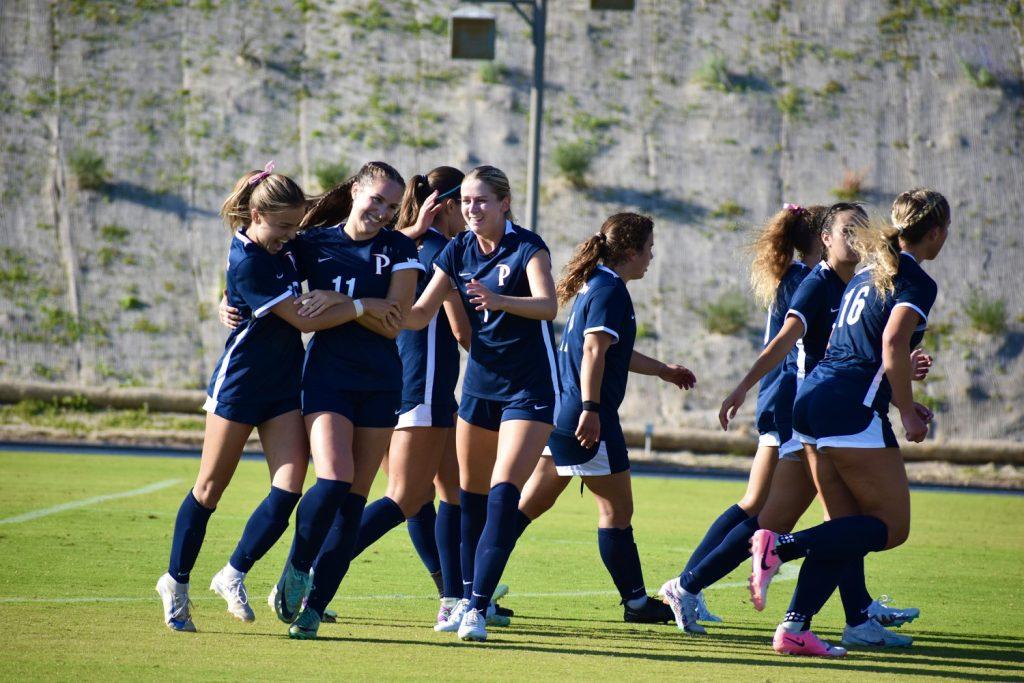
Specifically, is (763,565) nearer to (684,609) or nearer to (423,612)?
(684,609)

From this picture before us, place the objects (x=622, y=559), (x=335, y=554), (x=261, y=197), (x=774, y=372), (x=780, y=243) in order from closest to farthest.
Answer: (x=261, y=197) < (x=335, y=554) < (x=622, y=559) < (x=774, y=372) < (x=780, y=243)

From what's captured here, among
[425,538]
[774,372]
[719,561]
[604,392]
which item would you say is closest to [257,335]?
[425,538]

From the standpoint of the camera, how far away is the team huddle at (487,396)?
575cm

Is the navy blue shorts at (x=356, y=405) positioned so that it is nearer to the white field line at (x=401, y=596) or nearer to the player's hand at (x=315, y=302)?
the player's hand at (x=315, y=302)

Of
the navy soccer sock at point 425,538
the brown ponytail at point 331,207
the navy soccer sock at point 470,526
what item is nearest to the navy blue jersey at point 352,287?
the brown ponytail at point 331,207

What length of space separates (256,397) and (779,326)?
318 centimetres

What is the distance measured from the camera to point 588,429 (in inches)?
246

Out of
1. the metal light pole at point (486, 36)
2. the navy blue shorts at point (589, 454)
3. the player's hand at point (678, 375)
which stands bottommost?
the navy blue shorts at point (589, 454)

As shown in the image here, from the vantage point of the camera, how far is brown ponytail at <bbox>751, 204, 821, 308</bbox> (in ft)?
23.9

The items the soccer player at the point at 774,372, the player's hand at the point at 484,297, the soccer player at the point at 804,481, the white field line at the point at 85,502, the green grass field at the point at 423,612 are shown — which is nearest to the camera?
the green grass field at the point at 423,612

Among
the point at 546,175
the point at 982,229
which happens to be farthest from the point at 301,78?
the point at 982,229

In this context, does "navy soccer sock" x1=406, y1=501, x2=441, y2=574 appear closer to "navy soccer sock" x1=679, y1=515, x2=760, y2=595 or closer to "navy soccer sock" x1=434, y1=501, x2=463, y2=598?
"navy soccer sock" x1=434, y1=501, x2=463, y2=598

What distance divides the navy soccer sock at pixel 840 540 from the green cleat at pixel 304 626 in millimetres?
2253

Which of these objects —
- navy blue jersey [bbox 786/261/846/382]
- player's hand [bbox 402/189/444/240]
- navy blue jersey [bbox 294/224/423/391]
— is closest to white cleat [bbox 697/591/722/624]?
navy blue jersey [bbox 786/261/846/382]
